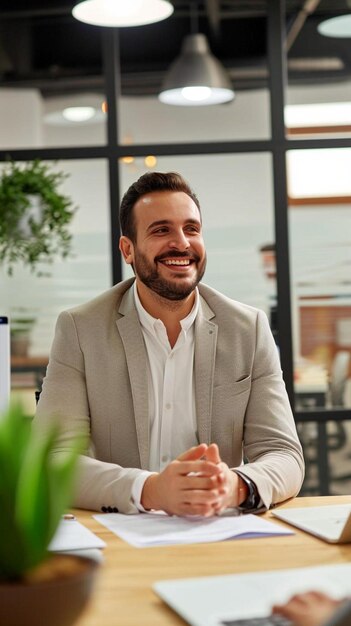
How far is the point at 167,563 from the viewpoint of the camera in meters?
1.48

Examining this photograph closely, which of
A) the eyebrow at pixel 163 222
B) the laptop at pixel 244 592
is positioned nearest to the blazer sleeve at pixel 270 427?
the eyebrow at pixel 163 222

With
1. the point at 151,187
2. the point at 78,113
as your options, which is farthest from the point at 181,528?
the point at 78,113

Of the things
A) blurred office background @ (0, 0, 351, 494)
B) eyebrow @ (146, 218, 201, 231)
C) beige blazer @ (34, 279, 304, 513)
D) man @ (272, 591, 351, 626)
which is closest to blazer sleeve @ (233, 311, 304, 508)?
beige blazer @ (34, 279, 304, 513)

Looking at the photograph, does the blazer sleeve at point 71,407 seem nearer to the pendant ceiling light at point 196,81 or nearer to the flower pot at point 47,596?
the flower pot at point 47,596

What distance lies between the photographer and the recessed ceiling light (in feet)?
17.4

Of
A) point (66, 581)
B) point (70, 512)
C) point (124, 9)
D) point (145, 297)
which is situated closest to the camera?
point (66, 581)

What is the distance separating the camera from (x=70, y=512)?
2.01 m

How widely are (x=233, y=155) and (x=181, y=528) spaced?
381 cm

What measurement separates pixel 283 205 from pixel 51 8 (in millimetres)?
1755

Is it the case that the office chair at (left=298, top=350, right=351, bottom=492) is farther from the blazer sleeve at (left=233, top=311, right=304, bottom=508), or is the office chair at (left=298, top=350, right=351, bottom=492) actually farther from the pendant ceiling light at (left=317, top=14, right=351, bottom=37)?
the blazer sleeve at (left=233, top=311, right=304, bottom=508)

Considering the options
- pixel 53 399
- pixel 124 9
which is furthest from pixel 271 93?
pixel 53 399

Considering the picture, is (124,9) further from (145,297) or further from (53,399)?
(53,399)

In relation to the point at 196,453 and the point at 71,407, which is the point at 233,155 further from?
the point at 196,453

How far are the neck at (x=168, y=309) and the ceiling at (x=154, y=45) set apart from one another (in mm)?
2977
